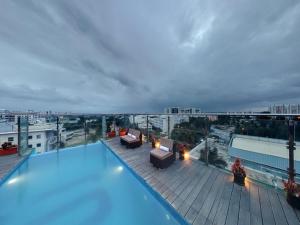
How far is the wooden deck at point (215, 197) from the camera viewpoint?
6.64ft

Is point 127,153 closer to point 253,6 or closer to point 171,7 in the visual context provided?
point 171,7

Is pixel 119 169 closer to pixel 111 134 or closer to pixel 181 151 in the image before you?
pixel 181 151

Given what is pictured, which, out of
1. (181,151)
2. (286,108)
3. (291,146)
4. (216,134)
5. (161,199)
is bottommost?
(161,199)

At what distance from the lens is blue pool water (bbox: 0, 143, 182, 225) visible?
237 cm

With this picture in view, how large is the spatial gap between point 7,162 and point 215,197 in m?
6.44

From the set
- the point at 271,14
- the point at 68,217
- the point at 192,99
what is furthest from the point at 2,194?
the point at 192,99

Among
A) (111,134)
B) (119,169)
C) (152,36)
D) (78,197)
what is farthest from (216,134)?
(111,134)

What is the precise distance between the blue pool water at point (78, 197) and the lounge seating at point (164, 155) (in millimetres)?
770

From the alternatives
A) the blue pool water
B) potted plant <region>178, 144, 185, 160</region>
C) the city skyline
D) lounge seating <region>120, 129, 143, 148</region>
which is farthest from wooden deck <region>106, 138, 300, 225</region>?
the city skyline

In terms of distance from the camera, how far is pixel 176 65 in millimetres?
8883

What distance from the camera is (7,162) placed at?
4.43 m

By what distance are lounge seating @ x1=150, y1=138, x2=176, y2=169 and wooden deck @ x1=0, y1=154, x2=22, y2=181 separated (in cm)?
418

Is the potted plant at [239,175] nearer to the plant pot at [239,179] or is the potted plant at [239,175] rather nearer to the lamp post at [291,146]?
the plant pot at [239,179]

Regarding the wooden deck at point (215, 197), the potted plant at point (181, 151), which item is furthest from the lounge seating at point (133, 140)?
the potted plant at point (181, 151)
